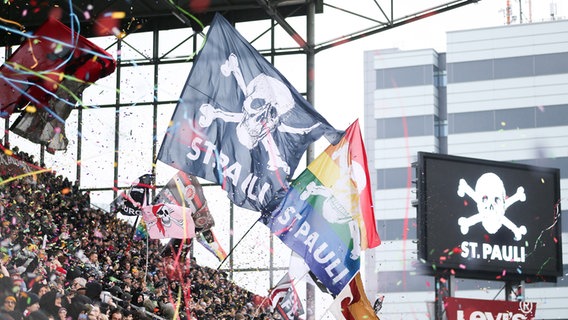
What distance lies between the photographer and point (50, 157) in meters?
35.9

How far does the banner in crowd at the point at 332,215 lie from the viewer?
61.7 ft

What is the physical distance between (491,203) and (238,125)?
9.66m

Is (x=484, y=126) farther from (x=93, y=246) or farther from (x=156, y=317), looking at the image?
(x=156, y=317)

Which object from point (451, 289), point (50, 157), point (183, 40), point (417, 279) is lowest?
point (417, 279)

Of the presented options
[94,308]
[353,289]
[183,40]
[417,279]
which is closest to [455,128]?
[417,279]

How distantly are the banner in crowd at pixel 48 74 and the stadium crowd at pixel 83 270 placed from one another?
6.85 feet

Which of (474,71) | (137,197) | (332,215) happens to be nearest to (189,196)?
(137,197)

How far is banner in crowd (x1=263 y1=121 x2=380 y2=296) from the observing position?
740 inches

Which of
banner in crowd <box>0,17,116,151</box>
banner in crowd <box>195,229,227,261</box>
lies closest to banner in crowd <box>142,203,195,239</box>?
banner in crowd <box>0,17,116,151</box>

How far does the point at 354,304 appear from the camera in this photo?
21.5m

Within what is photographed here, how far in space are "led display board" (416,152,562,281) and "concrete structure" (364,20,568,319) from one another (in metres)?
42.6

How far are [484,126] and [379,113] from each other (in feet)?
27.2

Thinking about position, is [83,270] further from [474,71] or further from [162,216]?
[474,71]

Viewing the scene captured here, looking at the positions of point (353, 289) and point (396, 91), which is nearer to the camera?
point (353, 289)
